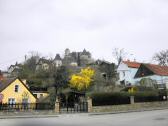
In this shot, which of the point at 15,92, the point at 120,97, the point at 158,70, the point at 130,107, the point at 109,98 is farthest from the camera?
the point at 158,70

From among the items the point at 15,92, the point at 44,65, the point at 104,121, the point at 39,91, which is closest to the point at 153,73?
the point at 39,91

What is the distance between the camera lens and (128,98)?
4050 centimetres

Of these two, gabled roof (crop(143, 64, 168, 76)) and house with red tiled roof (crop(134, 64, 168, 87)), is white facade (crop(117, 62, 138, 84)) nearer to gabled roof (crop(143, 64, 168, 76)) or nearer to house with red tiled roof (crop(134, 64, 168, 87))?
house with red tiled roof (crop(134, 64, 168, 87))

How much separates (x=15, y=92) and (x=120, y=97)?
23.3 metres

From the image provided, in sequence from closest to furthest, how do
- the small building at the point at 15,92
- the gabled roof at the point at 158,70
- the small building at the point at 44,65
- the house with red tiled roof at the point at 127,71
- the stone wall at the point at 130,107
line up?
the stone wall at the point at 130,107 < the small building at the point at 15,92 < the gabled roof at the point at 158,70 < the house with red tiled roof at the point at 127,71 < the small building at the point at 44,65

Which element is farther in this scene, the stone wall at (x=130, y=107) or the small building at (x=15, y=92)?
the small building at (x=15, y=92)

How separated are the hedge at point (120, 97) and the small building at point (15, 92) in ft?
71.3

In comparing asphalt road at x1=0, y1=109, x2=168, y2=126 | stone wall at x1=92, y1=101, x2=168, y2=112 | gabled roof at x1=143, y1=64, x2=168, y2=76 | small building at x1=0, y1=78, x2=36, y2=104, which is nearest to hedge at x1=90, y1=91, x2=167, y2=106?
stone wall at x1=92, y1=101, x2=168, y2=112

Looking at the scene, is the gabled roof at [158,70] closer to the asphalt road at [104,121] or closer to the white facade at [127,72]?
the white facade at [127,72]

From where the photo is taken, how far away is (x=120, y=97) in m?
39.1

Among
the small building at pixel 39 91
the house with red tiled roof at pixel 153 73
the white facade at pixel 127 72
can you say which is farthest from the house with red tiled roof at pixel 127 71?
the small building at pixel 39 91

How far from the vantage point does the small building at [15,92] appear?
173 feet

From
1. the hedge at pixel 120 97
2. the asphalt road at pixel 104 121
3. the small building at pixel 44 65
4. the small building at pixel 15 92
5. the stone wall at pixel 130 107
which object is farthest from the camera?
the small building at pixel 44 65

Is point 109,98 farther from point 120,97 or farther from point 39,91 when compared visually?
point 39,91
